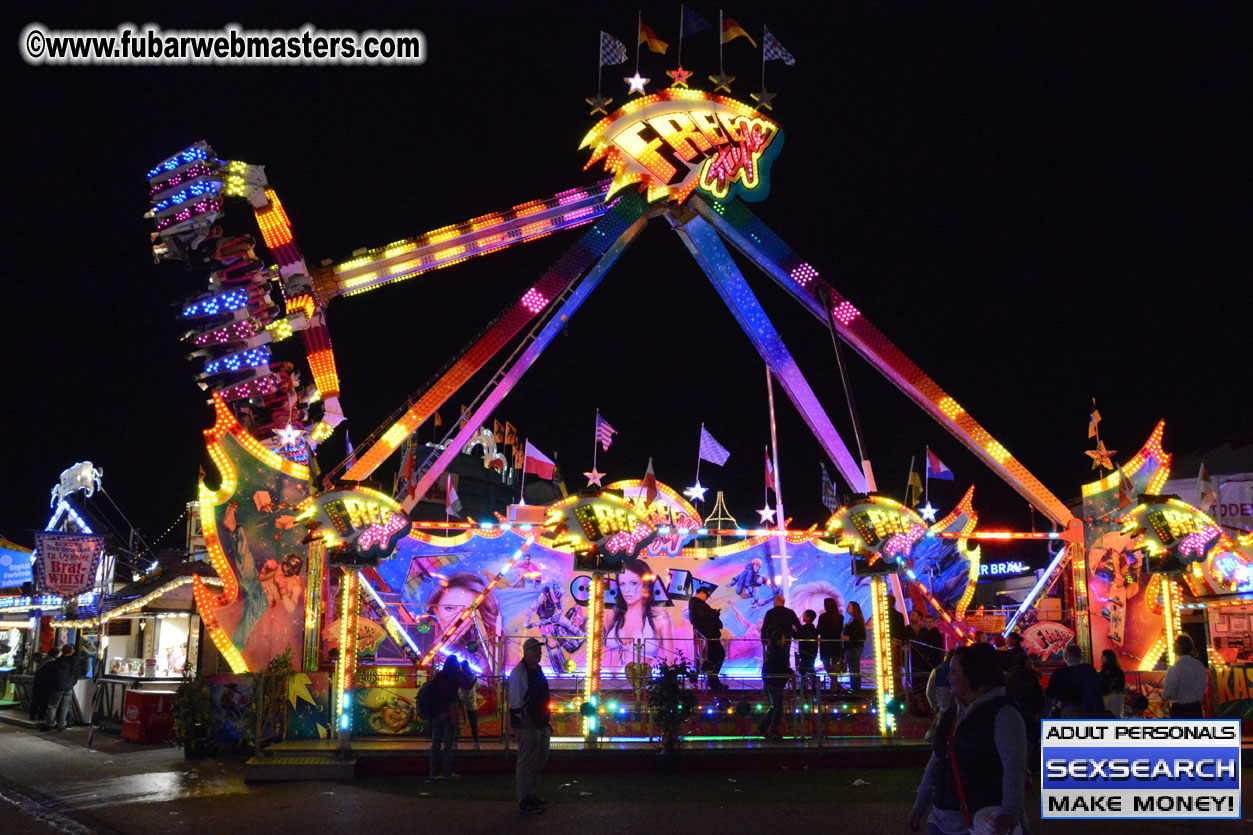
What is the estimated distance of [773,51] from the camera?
18.6m

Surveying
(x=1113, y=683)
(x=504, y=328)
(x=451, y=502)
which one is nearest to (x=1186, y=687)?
(x=1113, y=683)

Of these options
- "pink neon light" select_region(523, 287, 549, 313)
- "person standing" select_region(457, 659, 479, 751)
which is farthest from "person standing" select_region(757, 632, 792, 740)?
"pink neon light" select_region(523, 287, 549, 313)

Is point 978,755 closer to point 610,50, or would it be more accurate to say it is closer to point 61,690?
point 610,50

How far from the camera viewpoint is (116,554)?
32.2 m

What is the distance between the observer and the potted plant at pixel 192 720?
1498cm

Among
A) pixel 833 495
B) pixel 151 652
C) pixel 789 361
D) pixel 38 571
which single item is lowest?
pixel 151 652

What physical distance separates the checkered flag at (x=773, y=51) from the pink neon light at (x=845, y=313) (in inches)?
180

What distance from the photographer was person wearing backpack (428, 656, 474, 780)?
12469mm

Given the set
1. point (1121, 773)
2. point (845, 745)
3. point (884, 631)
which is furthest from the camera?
point (884, 631)

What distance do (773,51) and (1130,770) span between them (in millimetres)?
14280

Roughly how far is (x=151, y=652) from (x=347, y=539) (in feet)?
63.5

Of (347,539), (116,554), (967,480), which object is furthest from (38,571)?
(967,480)

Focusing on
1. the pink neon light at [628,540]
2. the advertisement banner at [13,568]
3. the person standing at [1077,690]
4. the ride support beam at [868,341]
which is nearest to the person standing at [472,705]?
the pink neon light at [628,540]

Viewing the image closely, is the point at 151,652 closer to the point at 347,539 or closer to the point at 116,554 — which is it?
the point at 116,554
